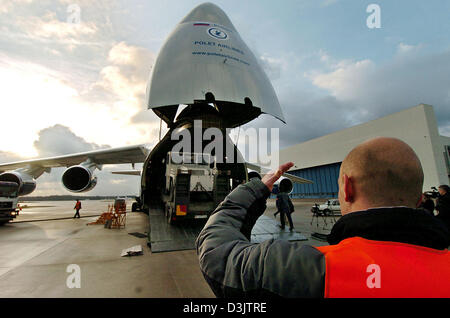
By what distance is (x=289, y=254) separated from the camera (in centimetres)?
73

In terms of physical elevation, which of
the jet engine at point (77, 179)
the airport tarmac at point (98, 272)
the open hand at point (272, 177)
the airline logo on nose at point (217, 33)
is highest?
the airline logo on nose at point (217, 33)

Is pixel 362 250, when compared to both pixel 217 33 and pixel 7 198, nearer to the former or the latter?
pixel 217 33

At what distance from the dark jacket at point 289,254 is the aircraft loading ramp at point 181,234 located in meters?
4.33

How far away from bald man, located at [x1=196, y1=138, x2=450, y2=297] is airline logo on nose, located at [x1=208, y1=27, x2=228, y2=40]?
5886mm

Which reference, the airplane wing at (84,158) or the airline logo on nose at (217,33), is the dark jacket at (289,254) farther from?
the airplane wing at (84,158)

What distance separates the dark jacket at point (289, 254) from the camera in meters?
0.65

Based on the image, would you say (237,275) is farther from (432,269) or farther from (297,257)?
(432,269)

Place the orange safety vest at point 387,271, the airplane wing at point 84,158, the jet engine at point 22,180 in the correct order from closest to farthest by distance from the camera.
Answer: the orange safety vest at point 387,271 → the jet engine at point 22,180 → the airplane wing at point 84,158

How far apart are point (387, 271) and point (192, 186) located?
5703 millimetres

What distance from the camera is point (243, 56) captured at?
5926mm

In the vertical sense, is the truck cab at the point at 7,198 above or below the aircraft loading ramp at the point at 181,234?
above

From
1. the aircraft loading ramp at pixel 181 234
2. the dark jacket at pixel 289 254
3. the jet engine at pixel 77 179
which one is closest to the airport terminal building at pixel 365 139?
the aircraft loading ramp at pixel 181 234
